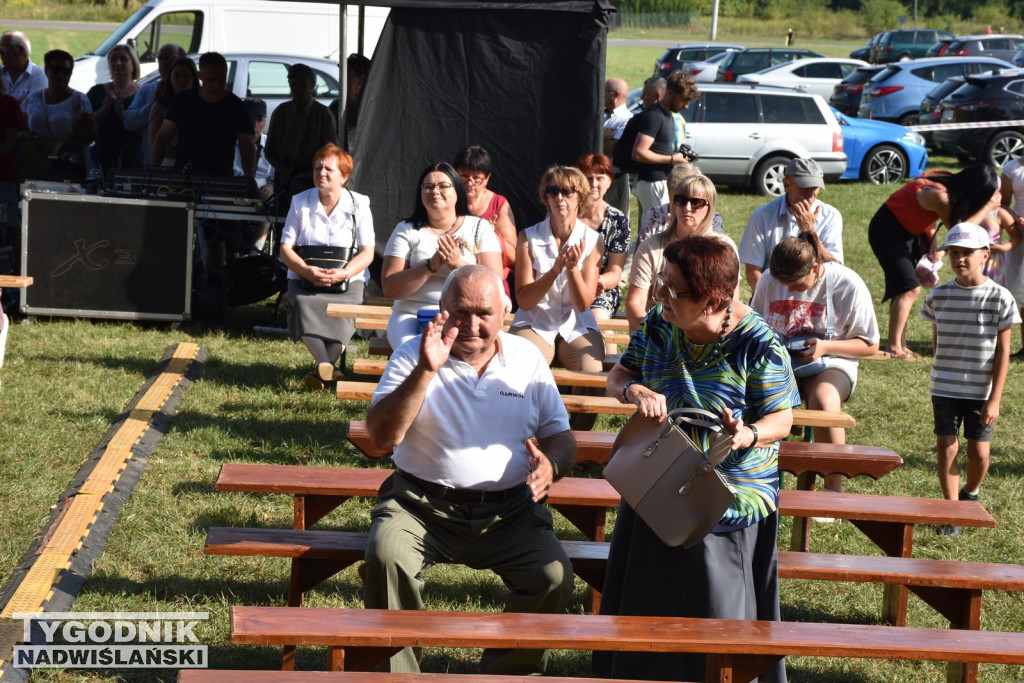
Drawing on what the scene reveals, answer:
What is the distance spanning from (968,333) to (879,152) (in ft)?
44.6

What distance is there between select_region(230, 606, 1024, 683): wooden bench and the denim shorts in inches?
90.9

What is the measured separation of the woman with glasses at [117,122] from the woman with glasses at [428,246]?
576cm

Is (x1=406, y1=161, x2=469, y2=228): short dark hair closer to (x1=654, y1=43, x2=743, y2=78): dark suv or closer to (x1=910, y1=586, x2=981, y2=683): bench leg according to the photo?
(x1=910, y1=586, x2=981, y2=683): bench leg

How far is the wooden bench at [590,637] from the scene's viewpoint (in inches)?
133

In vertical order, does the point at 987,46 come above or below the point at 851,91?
above

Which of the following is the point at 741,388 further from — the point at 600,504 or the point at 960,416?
the point at 960,416

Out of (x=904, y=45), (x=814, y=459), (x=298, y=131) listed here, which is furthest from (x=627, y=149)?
(x=904, y=45)

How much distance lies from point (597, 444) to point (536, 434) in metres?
1.23

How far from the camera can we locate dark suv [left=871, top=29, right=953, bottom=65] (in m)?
36.7

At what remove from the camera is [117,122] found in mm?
11750

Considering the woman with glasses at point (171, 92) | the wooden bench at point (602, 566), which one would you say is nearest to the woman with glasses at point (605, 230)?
the wooden bench at point (602, 566)

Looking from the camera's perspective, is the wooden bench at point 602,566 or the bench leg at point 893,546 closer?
the wooden bench at point 602,566

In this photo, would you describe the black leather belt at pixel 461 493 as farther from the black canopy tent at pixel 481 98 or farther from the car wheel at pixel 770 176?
the car wheel at pixel 770 176

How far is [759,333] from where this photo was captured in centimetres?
363
